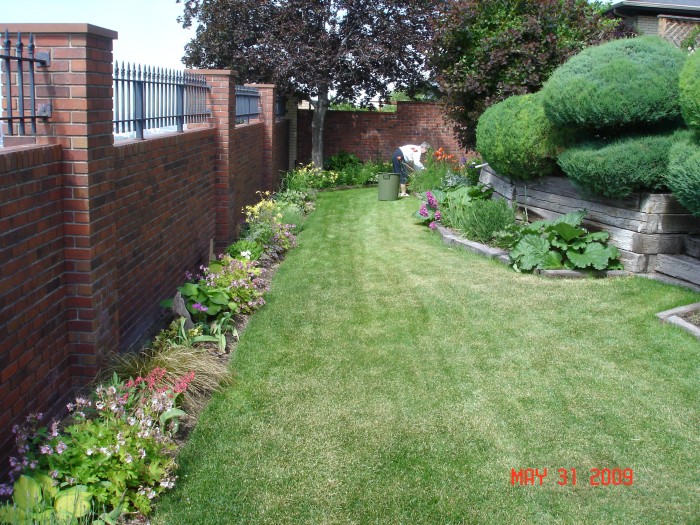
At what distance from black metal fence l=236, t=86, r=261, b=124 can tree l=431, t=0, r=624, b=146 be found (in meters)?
3.34

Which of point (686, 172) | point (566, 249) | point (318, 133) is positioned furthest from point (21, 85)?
point (318, 133)

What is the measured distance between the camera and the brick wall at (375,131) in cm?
2133

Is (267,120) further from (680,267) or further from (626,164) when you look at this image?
(680,267)

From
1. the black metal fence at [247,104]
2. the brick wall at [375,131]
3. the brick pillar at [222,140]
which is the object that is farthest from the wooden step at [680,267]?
the brick wall at [375,131]

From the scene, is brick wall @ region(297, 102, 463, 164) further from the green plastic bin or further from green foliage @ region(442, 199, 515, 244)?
green foliage @ region(442, 199, 515, 244)

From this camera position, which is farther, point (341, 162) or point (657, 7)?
point (341, 162)

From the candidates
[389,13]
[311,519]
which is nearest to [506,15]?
[389,13]

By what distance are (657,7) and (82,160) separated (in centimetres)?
1797

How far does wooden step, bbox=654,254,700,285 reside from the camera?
7.53 meters

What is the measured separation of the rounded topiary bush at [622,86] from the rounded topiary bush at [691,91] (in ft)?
3.36

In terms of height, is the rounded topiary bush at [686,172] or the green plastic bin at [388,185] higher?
the rounded topiary bush at [686,172]

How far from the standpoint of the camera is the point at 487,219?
10297 mm

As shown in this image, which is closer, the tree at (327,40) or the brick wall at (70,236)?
the brick wall at (70,236)

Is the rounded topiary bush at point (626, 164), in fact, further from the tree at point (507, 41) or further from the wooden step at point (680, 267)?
the tree at point (507, 41)
